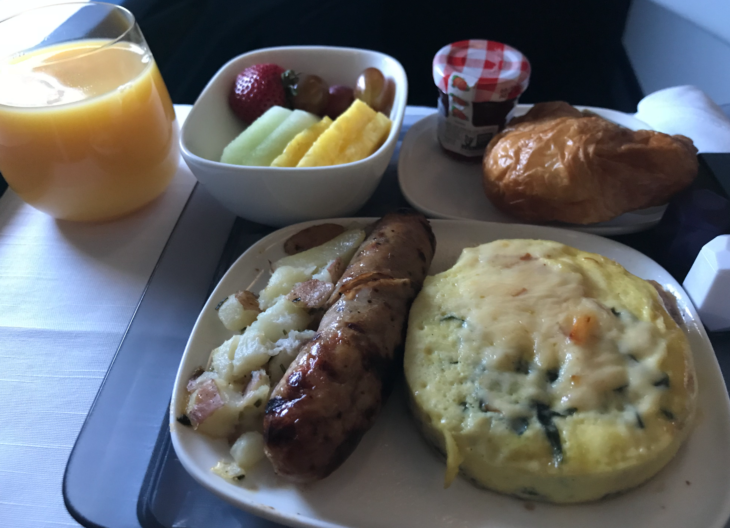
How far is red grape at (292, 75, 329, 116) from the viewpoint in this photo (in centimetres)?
145

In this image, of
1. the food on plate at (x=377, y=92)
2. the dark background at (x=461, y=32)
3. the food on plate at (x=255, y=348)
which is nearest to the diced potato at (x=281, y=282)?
the food on plate at (x=255, y=348)

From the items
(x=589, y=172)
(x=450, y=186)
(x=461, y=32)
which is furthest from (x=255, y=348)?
(x=461, y=32)

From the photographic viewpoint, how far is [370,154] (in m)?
1.24

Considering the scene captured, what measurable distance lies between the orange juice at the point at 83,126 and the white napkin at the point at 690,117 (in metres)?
1.42

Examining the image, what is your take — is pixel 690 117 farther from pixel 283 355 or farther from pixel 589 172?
pixel 283 355

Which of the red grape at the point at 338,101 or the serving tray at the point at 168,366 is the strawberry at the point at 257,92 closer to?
the red grape at the point at 338,101

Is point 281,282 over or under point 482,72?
under

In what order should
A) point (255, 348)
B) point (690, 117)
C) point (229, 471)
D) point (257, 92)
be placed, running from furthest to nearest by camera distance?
point (690, 117) < point (257, 92) < point (255, 348) < point (229, 471)

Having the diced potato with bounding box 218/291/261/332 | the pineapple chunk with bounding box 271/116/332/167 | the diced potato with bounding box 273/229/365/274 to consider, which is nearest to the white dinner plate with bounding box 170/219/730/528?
the diced potato with bounding box 218/291/261/332

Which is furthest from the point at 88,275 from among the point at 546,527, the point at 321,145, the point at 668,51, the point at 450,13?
the point at 668,51

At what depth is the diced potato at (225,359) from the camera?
879 millimetres

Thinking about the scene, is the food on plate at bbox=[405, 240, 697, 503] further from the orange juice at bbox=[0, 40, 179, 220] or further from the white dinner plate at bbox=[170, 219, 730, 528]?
the orange juice at bbox=[0, 40, 179, 220]

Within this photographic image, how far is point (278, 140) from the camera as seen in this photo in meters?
1.26

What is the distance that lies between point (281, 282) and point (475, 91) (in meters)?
0.71
